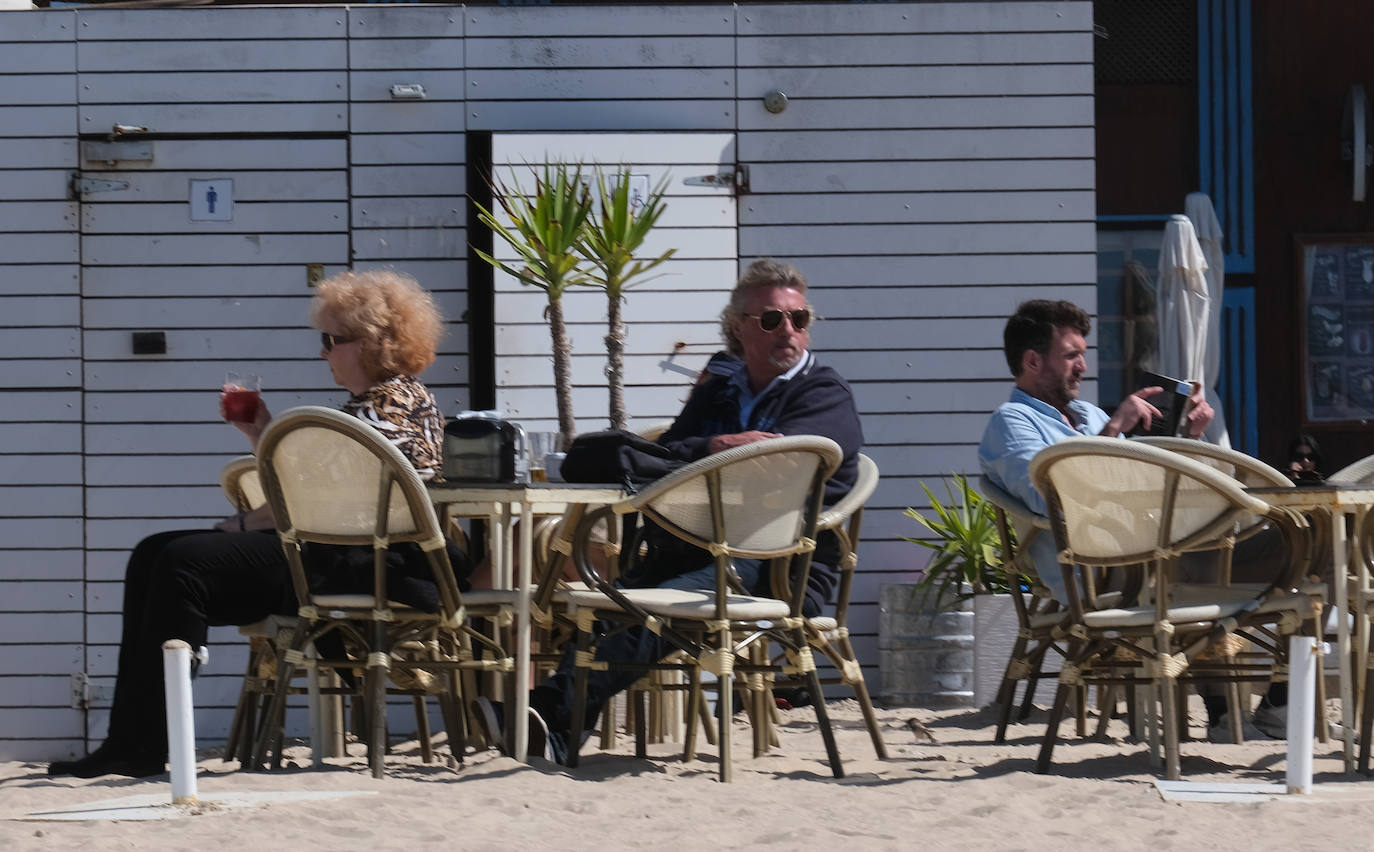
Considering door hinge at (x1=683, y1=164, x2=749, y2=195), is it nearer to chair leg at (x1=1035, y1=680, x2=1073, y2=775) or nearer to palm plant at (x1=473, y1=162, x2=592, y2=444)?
palm plant at (x1=473, y1=162, x2=592, y2=444)

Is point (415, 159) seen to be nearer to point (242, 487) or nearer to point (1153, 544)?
point (242, 487)

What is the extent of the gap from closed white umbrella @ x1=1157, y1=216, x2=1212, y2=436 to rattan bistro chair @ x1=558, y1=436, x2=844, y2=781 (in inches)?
151

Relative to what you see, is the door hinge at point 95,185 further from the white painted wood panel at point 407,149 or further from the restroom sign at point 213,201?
the white painted wood panel at point 407,149

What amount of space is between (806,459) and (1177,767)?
1.11 m

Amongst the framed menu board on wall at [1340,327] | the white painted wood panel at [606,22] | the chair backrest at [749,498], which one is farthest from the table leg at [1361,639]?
the framed menu board on wall at [1340,327]

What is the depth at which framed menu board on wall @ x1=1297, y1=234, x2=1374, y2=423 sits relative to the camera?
941 cm

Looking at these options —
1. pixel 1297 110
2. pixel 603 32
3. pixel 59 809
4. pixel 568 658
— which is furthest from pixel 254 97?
pixel 1297 110

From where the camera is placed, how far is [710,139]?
6891 millimetres

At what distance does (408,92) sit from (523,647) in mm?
3327

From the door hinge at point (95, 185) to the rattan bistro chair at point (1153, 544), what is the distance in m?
4.28

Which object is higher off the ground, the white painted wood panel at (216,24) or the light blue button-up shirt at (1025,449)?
the white painted wood panel at (216,24)

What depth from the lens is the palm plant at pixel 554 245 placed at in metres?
6.27

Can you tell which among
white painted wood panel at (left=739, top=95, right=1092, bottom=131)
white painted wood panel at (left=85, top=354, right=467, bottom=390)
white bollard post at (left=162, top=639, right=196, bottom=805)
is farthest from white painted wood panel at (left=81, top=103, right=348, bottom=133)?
white bollard post at (left=162, top=639, right=196, bottom=805)

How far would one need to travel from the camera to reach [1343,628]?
4195 millimetres
